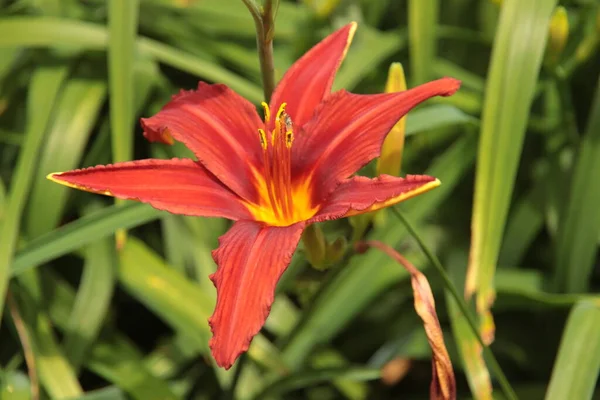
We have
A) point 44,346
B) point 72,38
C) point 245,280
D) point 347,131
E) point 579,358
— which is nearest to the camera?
point 245,280

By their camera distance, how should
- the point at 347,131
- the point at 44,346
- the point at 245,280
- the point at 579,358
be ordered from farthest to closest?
the point at 44,346 → the point at 579,358 → the point at 347,131 → the point at 245,280

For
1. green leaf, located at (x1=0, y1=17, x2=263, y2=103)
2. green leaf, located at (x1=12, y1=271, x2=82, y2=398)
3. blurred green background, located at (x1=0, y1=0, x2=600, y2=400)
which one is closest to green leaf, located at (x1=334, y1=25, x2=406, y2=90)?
blurred green background, located at (x1=0, y1=0, x2=600, y2=400)

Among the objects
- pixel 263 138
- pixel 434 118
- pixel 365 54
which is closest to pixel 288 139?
pixel 263 138

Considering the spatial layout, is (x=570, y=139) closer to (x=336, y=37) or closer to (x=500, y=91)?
(x=500, y=91)

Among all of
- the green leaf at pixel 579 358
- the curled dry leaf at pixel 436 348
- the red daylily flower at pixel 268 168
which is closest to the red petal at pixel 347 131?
the red daylily flower at pixel 268 168

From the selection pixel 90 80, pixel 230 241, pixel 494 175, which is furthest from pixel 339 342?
pixel 230 241

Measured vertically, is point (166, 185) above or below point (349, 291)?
above

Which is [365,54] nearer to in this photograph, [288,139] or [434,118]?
[434,118]
